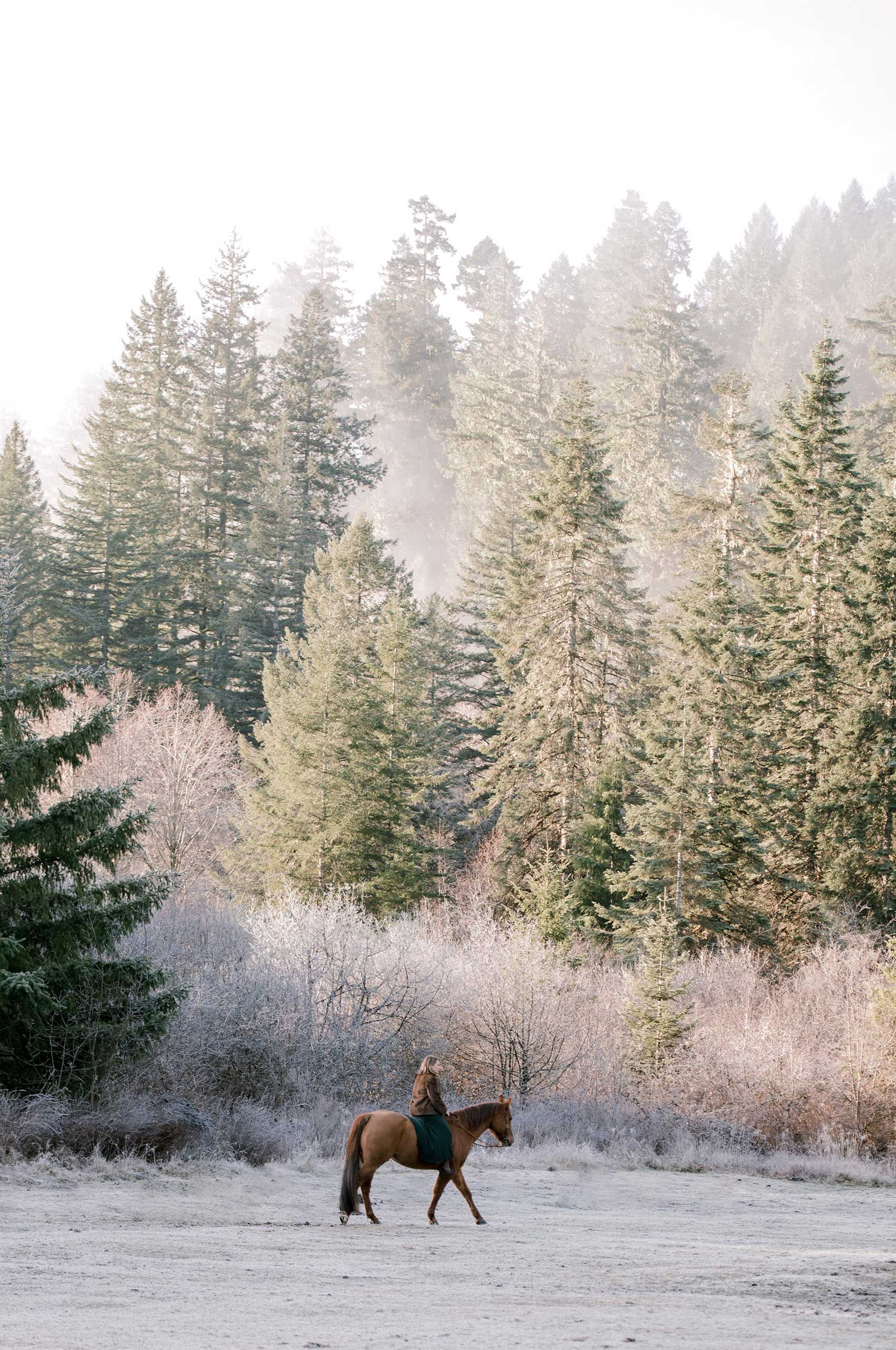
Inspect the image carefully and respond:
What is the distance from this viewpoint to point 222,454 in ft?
181

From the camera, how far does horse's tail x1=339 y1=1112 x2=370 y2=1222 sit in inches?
449

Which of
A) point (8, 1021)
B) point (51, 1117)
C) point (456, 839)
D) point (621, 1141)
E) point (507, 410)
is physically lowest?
point (621, 1141)

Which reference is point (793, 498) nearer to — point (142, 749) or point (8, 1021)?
point (142, 749)

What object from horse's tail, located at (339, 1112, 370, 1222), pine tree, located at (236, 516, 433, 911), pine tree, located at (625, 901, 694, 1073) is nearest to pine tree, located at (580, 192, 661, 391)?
pine tree, located at (236, 516, 433, 911)

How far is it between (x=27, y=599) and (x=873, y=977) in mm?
32163

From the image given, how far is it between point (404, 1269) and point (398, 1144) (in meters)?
1.56

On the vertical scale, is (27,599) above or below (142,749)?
above

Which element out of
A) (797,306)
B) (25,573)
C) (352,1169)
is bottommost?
(352,1169)

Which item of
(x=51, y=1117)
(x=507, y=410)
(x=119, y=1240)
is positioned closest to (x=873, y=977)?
(x=51, y=1117)

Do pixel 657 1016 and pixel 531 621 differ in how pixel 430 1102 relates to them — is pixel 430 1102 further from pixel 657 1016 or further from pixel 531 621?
pixel 531 621

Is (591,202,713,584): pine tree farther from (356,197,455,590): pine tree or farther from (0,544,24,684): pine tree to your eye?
(0,544,24,684): pine tree

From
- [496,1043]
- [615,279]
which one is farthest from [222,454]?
[615,279]

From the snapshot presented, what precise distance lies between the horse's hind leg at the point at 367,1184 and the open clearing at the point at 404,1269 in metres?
0.15

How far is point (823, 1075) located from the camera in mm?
25547
